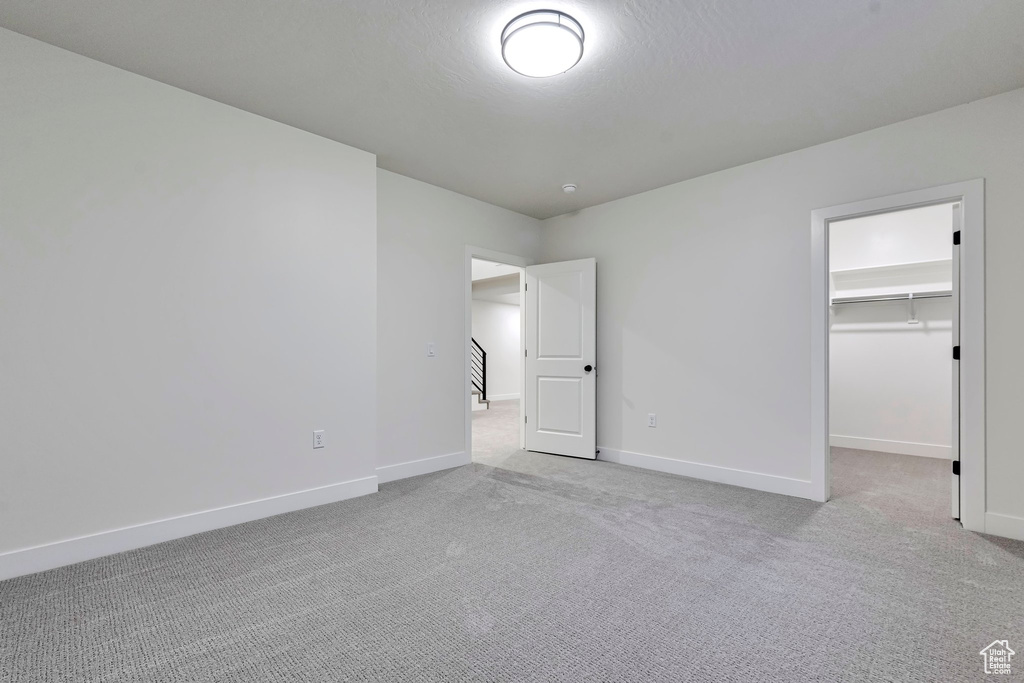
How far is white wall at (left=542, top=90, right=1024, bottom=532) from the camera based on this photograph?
2768mm

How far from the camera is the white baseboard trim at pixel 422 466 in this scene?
12.8ft

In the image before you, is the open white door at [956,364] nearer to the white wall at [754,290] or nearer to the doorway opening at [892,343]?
the white wall at [754,290]

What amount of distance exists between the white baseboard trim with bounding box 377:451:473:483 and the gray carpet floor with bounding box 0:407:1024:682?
2.19ft

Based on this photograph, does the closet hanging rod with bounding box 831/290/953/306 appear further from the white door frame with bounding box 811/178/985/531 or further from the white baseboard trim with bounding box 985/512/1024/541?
the white baseboard trim with bounding box 985/512/1024/541

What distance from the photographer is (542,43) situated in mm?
2172

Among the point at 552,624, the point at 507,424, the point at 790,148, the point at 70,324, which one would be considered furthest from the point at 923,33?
the point at 507,424

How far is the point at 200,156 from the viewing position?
2.84 m

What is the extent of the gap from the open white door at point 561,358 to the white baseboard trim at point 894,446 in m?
2.95

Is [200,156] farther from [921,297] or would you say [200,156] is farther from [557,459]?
[921,297]

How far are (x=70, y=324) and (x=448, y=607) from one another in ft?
7.83

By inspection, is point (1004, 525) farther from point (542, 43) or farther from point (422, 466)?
point (422, 466)

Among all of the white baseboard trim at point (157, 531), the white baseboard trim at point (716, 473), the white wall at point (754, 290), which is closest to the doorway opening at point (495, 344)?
the white baseboard trim at point (716, 473)

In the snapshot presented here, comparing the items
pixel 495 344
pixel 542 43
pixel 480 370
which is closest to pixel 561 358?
pixel 542 43

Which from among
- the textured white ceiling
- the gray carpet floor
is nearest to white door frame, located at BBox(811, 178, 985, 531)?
the gray carpet floor
